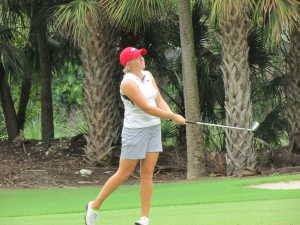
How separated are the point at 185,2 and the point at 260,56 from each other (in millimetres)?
2906

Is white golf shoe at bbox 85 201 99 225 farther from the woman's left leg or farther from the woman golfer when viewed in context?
the woman's left leg

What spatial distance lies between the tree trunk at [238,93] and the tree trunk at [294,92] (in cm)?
162

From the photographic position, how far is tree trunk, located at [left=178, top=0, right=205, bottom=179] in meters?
7.78

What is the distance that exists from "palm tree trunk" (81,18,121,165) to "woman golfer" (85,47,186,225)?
5316 millimetres

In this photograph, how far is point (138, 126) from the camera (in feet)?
11.7

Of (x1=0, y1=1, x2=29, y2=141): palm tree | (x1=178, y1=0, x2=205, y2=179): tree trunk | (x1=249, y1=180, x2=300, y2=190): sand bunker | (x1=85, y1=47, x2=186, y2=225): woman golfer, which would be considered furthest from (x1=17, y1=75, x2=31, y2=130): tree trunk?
(x1=85, y1=47, x2=186, y2=225): woman golfer

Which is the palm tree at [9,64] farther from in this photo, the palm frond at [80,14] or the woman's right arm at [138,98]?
the woman's right arm at [138,98]

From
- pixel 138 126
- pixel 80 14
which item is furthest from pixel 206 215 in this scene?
pixel 80 14

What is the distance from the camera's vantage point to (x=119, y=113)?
9688 mm

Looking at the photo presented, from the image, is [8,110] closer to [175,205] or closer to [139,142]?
[175,205]

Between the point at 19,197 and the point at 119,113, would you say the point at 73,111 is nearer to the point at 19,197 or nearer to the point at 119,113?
the point at 119,113

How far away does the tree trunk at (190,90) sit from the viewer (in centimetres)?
778

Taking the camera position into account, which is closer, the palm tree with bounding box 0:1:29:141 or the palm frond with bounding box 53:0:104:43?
the palm frond with bounding box 53:0:104:43

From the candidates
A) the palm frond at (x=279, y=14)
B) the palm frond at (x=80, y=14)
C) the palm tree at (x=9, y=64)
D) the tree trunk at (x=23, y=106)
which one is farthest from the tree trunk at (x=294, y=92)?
the tree trunk at (x=23, y=106)
